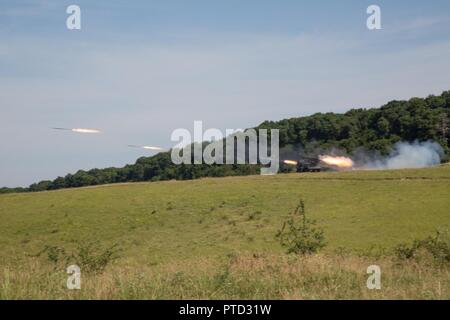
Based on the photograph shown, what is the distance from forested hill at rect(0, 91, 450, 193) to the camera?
3760 inches

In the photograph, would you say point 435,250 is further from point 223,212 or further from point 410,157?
point 410,157

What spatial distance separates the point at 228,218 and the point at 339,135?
6915 cm

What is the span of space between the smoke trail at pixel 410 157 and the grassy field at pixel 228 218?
897 inches

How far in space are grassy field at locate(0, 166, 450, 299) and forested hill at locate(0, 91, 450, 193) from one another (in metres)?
40.6

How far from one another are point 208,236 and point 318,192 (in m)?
14.7

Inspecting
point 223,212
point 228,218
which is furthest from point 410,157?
point 228,218

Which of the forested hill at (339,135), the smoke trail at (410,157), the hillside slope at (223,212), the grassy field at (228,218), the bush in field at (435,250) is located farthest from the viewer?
the forested hill at (339,135)

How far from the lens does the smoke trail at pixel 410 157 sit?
75812 millimetres

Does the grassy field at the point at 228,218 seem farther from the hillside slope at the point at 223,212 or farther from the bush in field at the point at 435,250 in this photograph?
the bush in field at the point at 435,250

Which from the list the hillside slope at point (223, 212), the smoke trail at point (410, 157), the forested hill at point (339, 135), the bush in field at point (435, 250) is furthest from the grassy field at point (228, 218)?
the forested hill at point (339, 135)

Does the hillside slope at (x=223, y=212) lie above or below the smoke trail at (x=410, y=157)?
below

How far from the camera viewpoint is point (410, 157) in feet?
255

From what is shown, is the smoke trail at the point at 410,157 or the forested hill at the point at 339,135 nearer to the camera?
the smoke trail at the point at 410,157
